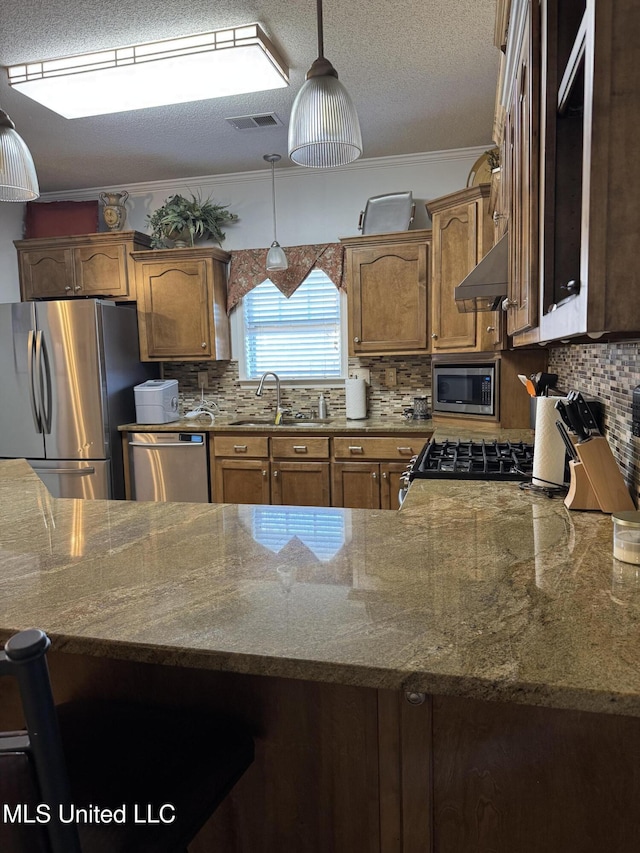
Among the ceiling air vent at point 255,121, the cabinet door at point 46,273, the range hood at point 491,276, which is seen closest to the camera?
the range hood at point 491,276

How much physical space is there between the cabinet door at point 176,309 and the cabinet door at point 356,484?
1382mm

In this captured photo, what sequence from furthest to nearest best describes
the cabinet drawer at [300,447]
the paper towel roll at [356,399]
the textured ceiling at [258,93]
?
the paper towel roll at [356,399] → the cabinet drawer at [300,447] → the textured ceiling at [258,93]

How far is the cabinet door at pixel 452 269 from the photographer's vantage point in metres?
3.47

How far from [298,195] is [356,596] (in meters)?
3.89

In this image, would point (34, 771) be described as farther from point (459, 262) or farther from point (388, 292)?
point (388, 292)

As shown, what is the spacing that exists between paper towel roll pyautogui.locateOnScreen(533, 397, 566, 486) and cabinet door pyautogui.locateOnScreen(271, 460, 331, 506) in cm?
205

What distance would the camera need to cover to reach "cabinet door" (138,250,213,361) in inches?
168

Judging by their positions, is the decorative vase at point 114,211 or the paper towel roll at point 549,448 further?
the decorative vase at point 114,211

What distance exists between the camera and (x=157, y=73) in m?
2.71

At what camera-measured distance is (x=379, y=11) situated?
239cm

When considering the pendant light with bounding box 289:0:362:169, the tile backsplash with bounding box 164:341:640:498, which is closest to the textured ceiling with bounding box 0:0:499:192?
the pendant light with bounding box 289:0:362:169

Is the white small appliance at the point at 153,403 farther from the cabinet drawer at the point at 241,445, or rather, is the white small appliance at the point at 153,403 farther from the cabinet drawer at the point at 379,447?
the cabinet drawer at the point at 379,447

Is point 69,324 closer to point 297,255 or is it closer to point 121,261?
point 121,261

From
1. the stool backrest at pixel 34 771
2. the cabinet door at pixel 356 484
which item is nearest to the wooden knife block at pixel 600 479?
the stool backrest at pixel 34 771
